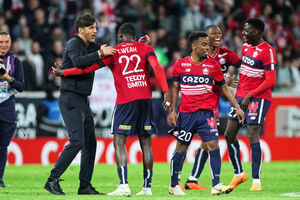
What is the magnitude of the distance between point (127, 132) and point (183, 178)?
12.0ft

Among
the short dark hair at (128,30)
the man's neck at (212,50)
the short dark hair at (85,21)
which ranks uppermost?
the short dark hair at (85,21)

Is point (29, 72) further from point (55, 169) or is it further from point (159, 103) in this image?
point (55, 169)

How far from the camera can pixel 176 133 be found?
9.98 metres

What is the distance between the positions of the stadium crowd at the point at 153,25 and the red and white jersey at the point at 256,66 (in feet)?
23.4

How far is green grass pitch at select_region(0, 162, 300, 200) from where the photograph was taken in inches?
371

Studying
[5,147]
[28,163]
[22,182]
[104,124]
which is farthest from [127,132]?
[104,124]

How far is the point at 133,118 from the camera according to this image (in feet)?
31.4

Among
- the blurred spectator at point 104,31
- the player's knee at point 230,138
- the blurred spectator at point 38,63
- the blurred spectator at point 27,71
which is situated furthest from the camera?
the blurred spectator at point 104,31

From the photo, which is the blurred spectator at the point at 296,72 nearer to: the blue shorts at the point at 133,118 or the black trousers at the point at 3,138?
the black trousers at the point at 3,138

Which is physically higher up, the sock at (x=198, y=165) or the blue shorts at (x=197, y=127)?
the blue shorts at (x=197, y=127)

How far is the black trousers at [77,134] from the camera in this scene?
9.67 metres

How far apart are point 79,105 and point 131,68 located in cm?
93

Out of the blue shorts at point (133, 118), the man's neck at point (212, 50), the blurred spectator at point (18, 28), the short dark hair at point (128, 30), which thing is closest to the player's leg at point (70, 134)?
the blue shorts at point (133, 118)

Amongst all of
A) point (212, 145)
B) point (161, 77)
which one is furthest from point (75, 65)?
point (212, 145)
